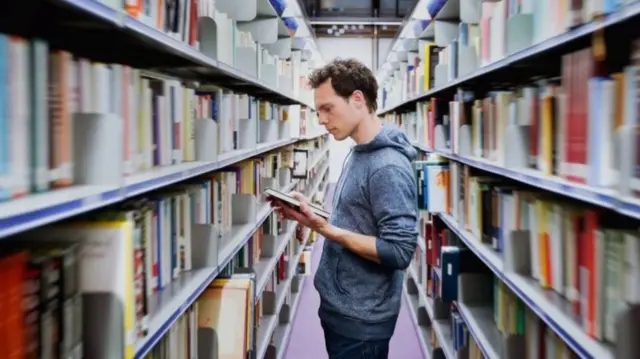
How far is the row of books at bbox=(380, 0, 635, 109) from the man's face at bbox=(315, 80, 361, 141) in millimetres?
557

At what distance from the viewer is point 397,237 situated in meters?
2.05

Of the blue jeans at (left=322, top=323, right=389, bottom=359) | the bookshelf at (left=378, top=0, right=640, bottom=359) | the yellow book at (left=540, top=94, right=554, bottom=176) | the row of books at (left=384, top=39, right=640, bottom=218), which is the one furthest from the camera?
the blue jeans at (left=322, top=323, right=389, bottom=359)

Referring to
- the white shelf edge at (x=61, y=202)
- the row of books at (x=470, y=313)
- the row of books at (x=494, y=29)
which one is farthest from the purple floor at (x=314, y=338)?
the white shelf edge at (x=61, y=202)

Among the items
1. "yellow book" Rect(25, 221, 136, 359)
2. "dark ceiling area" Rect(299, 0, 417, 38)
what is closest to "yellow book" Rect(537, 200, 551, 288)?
"yellow book" Rect(25, 221, 136, 359)

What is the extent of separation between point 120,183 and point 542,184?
3.65ft

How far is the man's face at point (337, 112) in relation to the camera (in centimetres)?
228

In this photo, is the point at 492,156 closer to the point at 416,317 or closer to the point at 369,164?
the point at 369,164

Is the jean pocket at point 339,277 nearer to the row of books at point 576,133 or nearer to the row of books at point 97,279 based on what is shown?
the row of books at point 97,279

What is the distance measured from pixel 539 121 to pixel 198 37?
119 cm

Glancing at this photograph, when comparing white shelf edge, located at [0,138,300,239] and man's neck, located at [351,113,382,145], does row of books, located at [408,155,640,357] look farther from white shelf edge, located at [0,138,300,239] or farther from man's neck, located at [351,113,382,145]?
white shelf edge, located at [0,138,300,239]

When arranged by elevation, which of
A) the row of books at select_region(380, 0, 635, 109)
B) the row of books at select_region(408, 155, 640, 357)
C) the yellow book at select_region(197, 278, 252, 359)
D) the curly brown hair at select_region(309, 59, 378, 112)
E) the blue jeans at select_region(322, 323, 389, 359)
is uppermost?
the row of books at select_region(380, 0, 635, 109)

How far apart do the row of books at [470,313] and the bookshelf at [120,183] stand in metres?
0.96

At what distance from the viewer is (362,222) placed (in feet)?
7.14

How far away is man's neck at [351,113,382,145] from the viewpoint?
7.41ft
